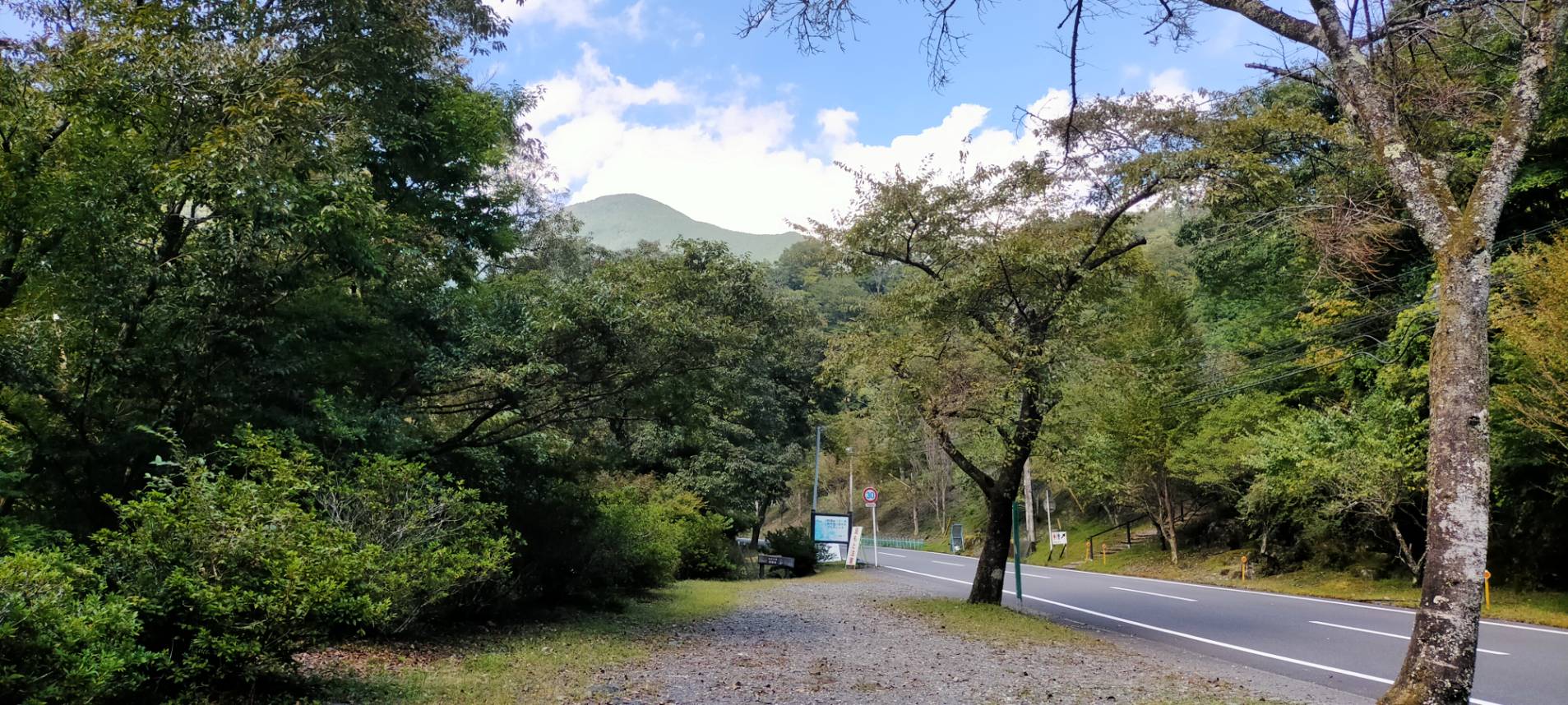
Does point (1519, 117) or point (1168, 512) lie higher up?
point (1519, 117)

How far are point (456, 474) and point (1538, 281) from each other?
1632cm

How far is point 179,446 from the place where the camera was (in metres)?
5.75

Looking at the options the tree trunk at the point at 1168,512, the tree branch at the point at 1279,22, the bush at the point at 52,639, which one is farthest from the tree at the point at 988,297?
the tree trunk at the point at 1168,512

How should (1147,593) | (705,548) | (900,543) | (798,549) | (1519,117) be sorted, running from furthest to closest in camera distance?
1. (900,543)
2. (798,549)
3. (705,548)
4. (1147,593)
5. (1519,117)

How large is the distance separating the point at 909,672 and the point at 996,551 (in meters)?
6.53

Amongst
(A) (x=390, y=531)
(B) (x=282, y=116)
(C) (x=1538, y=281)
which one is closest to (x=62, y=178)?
(B) (x=282, y=116)

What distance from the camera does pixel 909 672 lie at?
7609 mm

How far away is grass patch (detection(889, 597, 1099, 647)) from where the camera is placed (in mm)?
10242

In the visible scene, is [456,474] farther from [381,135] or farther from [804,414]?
[804,414]

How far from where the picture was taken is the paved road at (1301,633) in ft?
26.3

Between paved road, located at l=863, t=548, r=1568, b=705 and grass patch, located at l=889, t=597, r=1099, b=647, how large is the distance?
145cm

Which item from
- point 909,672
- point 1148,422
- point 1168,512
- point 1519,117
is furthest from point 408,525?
point 1168,512

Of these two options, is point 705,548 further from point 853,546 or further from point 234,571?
point 234,571

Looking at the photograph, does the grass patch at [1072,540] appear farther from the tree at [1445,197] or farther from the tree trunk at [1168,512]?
the tree at [1445,197]
